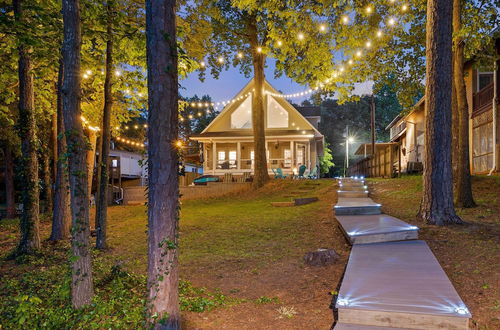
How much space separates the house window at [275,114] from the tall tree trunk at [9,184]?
15900mm

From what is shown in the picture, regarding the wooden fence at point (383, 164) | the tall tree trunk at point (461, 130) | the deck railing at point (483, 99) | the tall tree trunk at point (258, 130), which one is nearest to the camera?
the tall tree trunk at point (461, 130)

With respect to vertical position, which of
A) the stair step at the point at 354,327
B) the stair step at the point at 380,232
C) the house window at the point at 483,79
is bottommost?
the stair step at the point at 354,327

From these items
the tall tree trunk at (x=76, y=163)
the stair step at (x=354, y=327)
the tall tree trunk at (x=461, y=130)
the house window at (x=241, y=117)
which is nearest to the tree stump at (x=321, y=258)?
the stair step at (x=354, y=327)

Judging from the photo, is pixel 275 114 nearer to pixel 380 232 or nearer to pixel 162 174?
pixel 380 232

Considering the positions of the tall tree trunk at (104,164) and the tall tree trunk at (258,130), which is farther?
the tall tree trunk at (258,130)

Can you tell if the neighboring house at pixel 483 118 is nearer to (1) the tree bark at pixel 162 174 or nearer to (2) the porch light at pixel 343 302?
(2) the porch light at pixel 343 302

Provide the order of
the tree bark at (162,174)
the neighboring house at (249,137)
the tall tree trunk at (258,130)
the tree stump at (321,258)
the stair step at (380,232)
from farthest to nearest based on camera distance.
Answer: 1. the neighboring house at (249,137)
2. the tall tree trunk at (258,130)
3. the stair step at (380,232)
4. the tree stump at (321,258)
5. the tree bark at (162,174)

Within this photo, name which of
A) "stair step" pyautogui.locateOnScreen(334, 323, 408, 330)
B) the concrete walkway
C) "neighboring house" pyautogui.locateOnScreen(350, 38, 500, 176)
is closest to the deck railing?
"neighboring house" pyautogui.locateOnScreen(350, 38, 500, 176)

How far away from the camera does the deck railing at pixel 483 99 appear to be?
588 inches

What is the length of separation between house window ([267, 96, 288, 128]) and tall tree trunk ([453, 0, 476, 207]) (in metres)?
15.0

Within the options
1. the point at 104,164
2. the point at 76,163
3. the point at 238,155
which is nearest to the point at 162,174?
the point at 76,163

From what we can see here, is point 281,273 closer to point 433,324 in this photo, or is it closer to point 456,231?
point 433,324

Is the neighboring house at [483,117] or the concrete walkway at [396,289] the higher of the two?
the neighboring house at [483,117]

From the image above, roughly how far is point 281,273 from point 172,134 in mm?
3183
